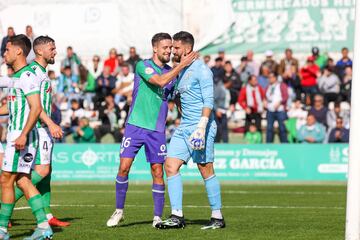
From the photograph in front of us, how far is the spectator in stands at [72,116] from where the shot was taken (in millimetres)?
29203

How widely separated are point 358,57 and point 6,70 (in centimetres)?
2267

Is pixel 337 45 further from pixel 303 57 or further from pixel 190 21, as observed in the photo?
pixel 190 21

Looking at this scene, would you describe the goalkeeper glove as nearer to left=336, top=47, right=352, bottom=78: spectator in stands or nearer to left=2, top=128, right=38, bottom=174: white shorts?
left=2, top=128, right=38, bottom=174: white shorts

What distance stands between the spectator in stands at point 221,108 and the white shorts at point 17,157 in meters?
17.1

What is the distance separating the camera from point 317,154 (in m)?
26.5

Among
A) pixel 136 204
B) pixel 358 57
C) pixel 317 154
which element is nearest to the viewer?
pixel 358 57

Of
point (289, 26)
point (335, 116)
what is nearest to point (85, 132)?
point (335, 116)

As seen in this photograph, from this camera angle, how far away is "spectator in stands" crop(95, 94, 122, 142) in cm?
2869

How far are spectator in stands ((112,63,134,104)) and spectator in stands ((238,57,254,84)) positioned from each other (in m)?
3.16

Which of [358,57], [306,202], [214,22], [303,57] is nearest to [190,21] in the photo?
[214,22]

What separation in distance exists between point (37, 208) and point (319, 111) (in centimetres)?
1775

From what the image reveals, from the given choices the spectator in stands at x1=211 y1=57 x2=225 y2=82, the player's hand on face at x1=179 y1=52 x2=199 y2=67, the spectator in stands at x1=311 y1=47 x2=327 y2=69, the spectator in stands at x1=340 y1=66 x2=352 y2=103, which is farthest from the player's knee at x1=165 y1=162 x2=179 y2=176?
the spectator in stands at x1=311 y1=47 x2=327 y2=69

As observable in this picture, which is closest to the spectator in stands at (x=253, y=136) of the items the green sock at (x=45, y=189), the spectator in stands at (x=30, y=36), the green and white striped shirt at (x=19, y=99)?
the spectator in stands at (x=30, y=36)

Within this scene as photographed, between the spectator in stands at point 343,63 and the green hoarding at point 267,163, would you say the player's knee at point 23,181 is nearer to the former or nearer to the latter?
the green hoarding at point 267,163
